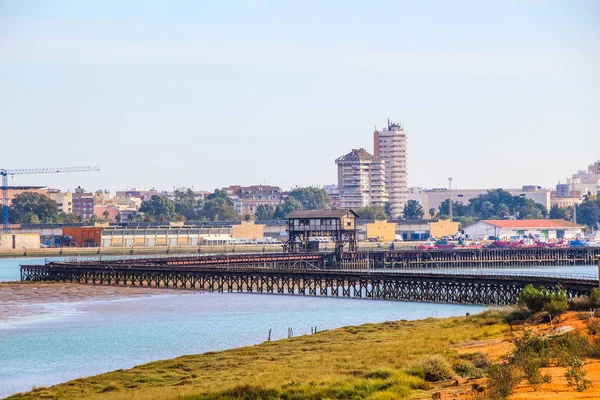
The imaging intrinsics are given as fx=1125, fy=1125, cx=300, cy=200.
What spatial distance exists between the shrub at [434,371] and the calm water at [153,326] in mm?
17787

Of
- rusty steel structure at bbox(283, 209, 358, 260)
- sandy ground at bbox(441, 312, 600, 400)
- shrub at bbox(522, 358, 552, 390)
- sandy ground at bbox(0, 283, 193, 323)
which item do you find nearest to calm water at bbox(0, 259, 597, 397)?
sandy ground at bbox(0, 283, 193, 323)

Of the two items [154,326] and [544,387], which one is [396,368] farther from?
[154,326]

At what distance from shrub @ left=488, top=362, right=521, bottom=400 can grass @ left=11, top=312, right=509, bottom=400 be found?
124 inches

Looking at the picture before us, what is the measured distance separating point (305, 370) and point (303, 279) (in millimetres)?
57786

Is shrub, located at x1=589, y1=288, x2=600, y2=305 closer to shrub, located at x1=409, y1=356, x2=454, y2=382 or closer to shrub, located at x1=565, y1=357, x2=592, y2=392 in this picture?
shrub, located at x1=409, y1=356, x2=454, y2=382

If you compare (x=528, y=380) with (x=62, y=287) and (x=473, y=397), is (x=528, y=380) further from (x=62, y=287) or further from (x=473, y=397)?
(x=62, y=287)

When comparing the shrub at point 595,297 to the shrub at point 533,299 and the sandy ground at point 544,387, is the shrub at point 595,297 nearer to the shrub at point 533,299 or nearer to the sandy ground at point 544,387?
the shrub at point 533,299

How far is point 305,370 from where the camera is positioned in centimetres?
4122

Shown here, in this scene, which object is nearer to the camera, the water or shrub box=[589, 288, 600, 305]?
the water

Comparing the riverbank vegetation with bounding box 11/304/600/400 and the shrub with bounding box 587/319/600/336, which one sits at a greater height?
the shrub with bounding box 587/319/600/336

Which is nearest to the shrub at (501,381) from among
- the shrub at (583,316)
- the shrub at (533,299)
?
the shrub at (583,316)

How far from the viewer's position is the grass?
3588cm

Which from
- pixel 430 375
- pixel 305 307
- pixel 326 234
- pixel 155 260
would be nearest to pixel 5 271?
pixel 155 260

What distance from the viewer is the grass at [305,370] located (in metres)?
35.9
